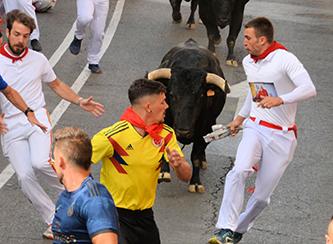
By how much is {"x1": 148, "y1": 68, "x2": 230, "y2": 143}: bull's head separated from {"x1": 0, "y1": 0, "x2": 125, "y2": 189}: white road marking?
2179 millimetres

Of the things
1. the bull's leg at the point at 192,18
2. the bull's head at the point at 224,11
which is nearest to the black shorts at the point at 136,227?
the bull's head at the point at 224,11

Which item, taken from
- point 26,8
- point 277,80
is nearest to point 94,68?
point 26,8

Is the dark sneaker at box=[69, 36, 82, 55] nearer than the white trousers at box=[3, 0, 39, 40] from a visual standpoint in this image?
No

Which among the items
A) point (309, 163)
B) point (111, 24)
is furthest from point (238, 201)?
point (111, 24)

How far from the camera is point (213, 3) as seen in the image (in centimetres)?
1780

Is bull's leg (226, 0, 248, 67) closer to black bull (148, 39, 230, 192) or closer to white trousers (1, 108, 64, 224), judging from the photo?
black bull (148, 39, 230, 192)

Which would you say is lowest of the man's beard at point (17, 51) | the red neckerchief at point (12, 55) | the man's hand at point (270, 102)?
the red neckerchief at point (12, 55)

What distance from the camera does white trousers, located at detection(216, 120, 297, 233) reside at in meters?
9.95

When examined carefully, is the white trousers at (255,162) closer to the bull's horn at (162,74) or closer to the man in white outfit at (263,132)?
the man in white outfit at (263,132)

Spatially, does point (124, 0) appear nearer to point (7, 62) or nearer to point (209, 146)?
point (209, 146)

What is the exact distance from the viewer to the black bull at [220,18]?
17.6 m

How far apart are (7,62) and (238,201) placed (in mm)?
2754

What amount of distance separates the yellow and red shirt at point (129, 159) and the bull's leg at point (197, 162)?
3752 millimetres

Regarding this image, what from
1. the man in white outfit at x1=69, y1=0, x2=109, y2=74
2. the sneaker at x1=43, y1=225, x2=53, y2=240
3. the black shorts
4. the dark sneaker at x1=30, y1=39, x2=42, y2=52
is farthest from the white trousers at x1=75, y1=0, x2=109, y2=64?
the black shorts
